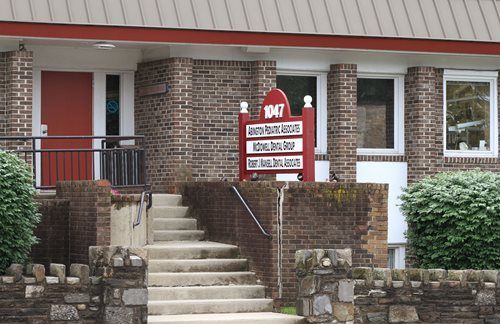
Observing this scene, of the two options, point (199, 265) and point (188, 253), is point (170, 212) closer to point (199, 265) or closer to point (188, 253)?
point (188, 253)

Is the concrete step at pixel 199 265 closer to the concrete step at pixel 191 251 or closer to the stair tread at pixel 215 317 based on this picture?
the concrete step at pixel 191 251

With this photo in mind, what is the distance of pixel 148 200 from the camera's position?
18125 millimetres

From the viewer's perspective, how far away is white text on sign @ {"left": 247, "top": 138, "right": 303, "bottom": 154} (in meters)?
Answer: 17.8

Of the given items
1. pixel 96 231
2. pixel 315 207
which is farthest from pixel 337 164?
pixel 96 231

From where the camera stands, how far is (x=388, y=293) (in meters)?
16.5

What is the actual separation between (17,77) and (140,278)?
622 cm

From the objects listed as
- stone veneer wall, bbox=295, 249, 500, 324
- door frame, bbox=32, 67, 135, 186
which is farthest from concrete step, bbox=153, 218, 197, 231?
stone veneer wall, bbox=295, 249, 500, 324

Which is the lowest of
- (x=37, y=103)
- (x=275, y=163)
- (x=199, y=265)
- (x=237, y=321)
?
(x=237, y=321)

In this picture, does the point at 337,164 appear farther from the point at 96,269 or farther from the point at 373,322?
the point at 96,269

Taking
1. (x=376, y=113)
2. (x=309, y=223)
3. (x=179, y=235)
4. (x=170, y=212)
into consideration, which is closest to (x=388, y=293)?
(x=309, y=223)

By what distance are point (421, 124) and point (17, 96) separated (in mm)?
7134

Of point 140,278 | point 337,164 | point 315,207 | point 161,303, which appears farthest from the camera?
point 337,164

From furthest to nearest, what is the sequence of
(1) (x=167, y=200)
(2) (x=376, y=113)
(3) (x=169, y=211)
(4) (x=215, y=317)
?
(2) (x=376, y=113) → (1) (x=167, y=200) → (3) (x=169, y=211) → (4) (x=215, y=317)

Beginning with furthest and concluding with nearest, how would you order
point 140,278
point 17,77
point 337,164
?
point 337,164
point 17,77
point 140,278
